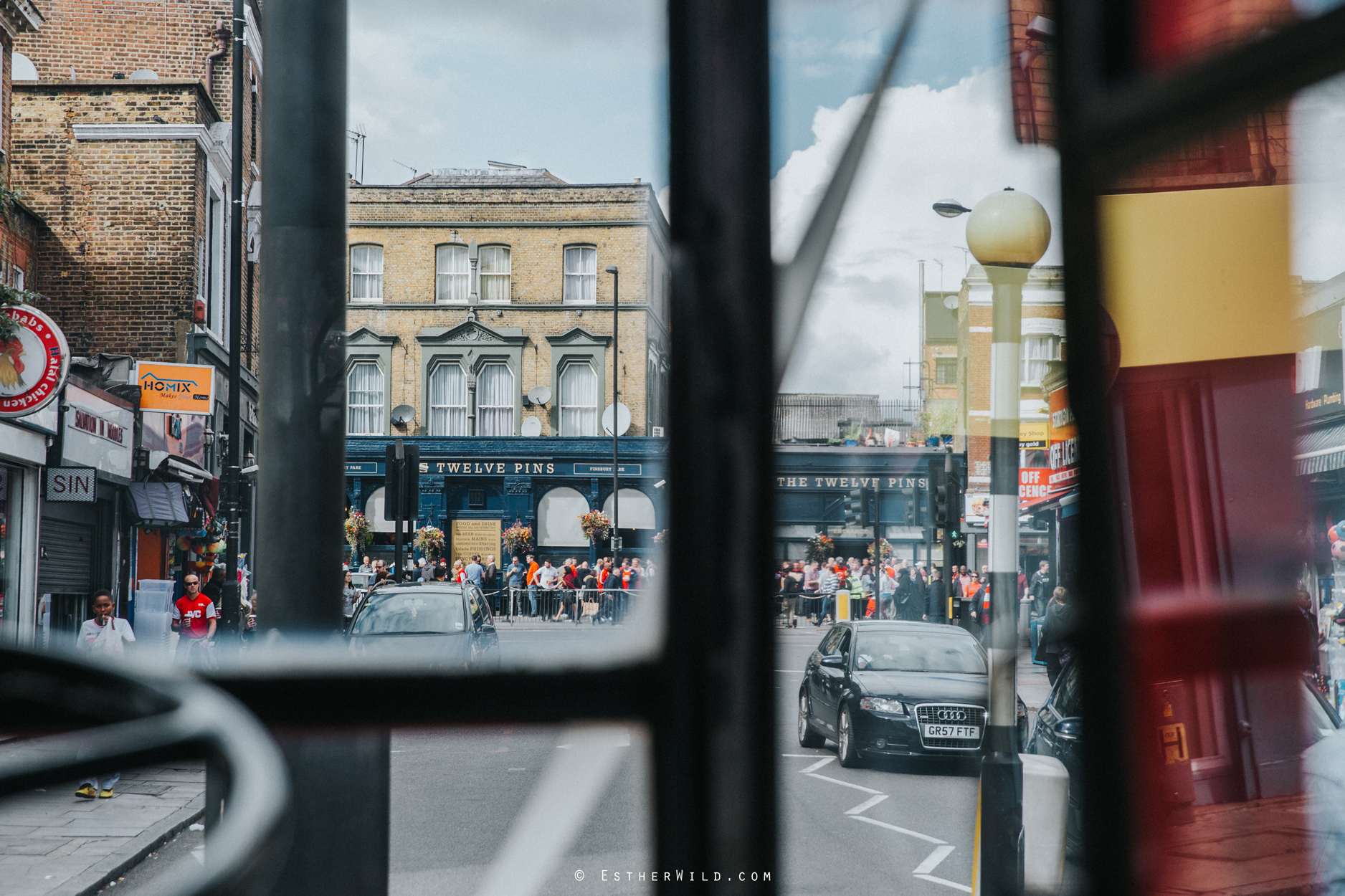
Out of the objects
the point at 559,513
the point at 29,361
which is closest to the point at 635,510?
the point at 559,513

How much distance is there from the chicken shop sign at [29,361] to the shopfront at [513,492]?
1.39 meters

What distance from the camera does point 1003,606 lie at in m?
0.57

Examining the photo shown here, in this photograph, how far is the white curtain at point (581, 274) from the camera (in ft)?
1.69

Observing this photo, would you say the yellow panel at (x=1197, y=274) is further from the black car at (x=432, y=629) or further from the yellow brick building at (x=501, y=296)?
the black car at (x=432, y=629)

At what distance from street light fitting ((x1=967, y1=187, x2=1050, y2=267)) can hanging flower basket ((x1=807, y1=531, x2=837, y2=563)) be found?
0.17 meters

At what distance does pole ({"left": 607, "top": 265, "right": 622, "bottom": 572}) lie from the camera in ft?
1.74

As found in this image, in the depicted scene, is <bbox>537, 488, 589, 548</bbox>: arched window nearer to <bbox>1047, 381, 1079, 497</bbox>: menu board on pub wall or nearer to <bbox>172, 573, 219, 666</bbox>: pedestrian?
<bbox>172, 573, 219, 666</bbox>: pedestrian

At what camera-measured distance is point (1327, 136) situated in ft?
1.44

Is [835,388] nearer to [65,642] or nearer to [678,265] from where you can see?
[678,265]

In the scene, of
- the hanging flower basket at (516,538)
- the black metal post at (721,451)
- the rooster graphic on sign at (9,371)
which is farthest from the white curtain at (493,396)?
the rooster graphic on sign at (9,371)

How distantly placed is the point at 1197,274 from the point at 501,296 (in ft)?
1.80

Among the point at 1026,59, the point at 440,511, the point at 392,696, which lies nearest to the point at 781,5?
the point at 1026,59

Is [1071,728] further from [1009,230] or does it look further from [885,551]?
[1009,230]

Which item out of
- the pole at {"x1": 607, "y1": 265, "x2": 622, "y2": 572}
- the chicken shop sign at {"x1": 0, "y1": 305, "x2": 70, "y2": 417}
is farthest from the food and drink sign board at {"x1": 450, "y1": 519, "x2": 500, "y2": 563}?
the chicken shop sign at {"x1": 0, "y1": 305, "x2": 70, "y2": 417}
